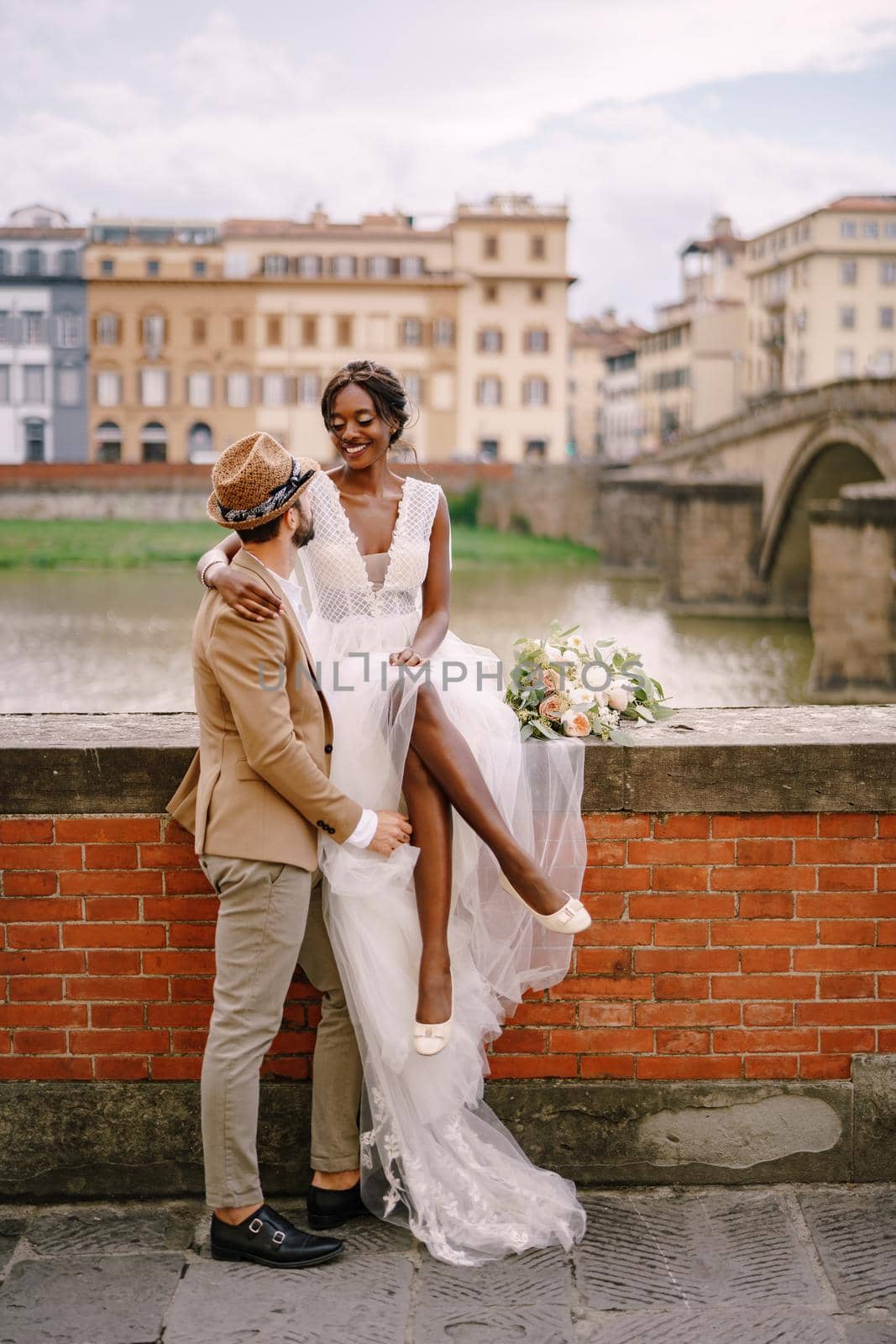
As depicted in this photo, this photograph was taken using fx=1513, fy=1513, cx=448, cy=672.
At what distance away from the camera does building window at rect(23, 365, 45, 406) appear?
189 ft

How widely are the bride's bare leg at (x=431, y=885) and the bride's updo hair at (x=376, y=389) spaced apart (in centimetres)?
75

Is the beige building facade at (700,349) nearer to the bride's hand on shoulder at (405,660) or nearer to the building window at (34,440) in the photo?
the building window at (34,440)

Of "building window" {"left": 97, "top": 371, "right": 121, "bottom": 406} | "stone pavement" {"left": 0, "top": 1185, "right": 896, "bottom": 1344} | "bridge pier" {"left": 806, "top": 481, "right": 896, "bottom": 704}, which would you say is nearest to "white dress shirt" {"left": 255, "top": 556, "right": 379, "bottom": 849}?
"stone pavement" {"left": 0, "top": 1185, "right": 896, "bottom": 1344}

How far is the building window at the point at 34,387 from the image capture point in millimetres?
57500

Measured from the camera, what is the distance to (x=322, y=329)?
56844mm

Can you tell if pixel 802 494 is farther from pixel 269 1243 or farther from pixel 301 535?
pixel 269 1243

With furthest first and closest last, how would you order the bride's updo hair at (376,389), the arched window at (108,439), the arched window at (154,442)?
the arched window at (108,439) < the arched window at (154,442) < the bride's updo hair at (376,389)

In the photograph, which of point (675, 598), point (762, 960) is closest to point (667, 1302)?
point (762, 960)

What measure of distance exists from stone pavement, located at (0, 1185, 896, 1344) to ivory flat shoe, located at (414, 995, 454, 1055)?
0.35 meters

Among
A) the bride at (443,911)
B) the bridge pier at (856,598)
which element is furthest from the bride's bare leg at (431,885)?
the bridge pier at (856,598)

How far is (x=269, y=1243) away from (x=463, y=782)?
86 centimetres

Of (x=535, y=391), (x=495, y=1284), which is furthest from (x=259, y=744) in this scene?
(x=535, y=391)

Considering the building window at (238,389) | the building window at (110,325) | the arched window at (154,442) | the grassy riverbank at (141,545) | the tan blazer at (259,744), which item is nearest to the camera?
the tan blazer at (259,744)

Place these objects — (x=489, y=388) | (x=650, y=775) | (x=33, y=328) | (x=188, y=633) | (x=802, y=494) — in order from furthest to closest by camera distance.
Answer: (x=33, y=328)
(x=489, y=388)
(x=802, y=494)
(x=188, y=633)
(x=650, y=775)
